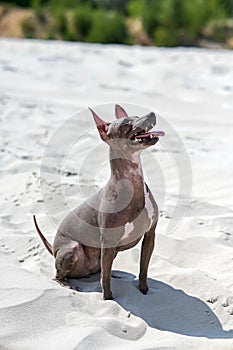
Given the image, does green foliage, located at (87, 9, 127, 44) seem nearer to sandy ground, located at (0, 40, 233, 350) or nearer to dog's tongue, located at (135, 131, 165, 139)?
sandy ground, located at (0, 40, 233, 350)

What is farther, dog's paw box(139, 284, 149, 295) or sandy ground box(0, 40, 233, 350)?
dog's paw box(139, 284, 149, 295)

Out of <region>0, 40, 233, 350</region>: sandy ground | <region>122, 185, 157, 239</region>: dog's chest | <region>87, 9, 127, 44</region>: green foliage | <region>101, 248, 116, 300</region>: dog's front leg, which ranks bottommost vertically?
<region>87, 9, 127, 44</region>: green foliage

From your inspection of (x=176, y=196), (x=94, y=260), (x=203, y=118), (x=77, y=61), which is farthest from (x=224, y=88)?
(x=94, y=260)

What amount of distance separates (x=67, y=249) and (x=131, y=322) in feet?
1.50

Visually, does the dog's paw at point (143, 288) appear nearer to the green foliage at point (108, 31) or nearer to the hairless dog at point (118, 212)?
the hairless dog at point (118, 212)

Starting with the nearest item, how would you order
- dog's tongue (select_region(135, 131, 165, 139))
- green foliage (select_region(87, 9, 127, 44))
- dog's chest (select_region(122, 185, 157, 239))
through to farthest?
dog's tongue (select_region(135, 131, 165, 139)) → dog's chest (select_region(122, 185, 157, 239)) → green foliage (select_region(87, 9, 127, 44))

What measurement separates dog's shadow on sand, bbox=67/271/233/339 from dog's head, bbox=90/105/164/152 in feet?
2.19

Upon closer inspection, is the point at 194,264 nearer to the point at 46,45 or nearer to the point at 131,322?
the point at 131,322

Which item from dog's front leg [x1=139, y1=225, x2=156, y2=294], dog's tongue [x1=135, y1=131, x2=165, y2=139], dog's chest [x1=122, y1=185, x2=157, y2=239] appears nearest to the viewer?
dog's tongue [x1=135, y1=131, x2=165, y2=139]

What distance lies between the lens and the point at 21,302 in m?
2.67

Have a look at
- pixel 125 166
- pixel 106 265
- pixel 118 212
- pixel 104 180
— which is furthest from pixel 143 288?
pixel 104 180

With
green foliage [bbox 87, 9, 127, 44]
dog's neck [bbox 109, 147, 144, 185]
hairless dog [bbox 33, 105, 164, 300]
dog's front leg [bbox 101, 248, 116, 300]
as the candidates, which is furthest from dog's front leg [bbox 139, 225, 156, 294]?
green foliage [bbox 87, 9, 127, 44]

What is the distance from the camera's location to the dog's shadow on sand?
265 cm

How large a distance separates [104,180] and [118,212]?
170cm
